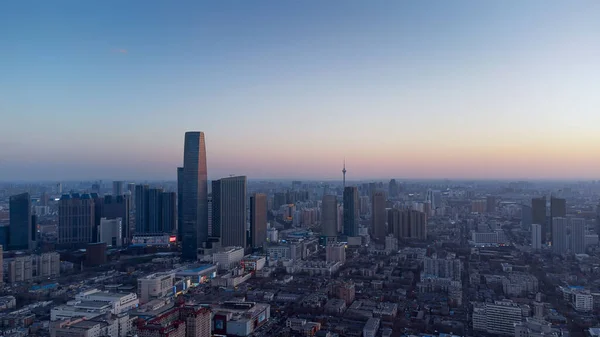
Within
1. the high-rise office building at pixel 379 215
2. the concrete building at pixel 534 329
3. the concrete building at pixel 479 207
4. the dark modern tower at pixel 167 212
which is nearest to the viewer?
the concrete building at pixel 534 329

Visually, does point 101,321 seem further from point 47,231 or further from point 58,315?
point 47,231

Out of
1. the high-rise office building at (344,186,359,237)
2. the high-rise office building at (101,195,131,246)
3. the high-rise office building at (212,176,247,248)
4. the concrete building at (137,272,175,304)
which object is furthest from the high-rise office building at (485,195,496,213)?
the concrete building at (137,272,175,304)

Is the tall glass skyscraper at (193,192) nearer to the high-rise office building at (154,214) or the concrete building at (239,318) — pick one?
the high-rise office building at (154,214)

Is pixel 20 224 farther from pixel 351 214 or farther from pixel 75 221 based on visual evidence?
pixel 351 214

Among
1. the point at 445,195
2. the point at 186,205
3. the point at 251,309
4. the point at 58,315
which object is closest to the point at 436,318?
the point at 251,309

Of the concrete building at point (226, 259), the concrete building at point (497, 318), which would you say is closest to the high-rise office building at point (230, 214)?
the concrete building at point (226, 259)

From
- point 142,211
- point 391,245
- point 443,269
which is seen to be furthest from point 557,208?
point 142,211

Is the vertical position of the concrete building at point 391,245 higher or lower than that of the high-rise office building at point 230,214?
lower

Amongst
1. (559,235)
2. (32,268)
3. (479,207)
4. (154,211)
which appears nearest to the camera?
(32,268)
